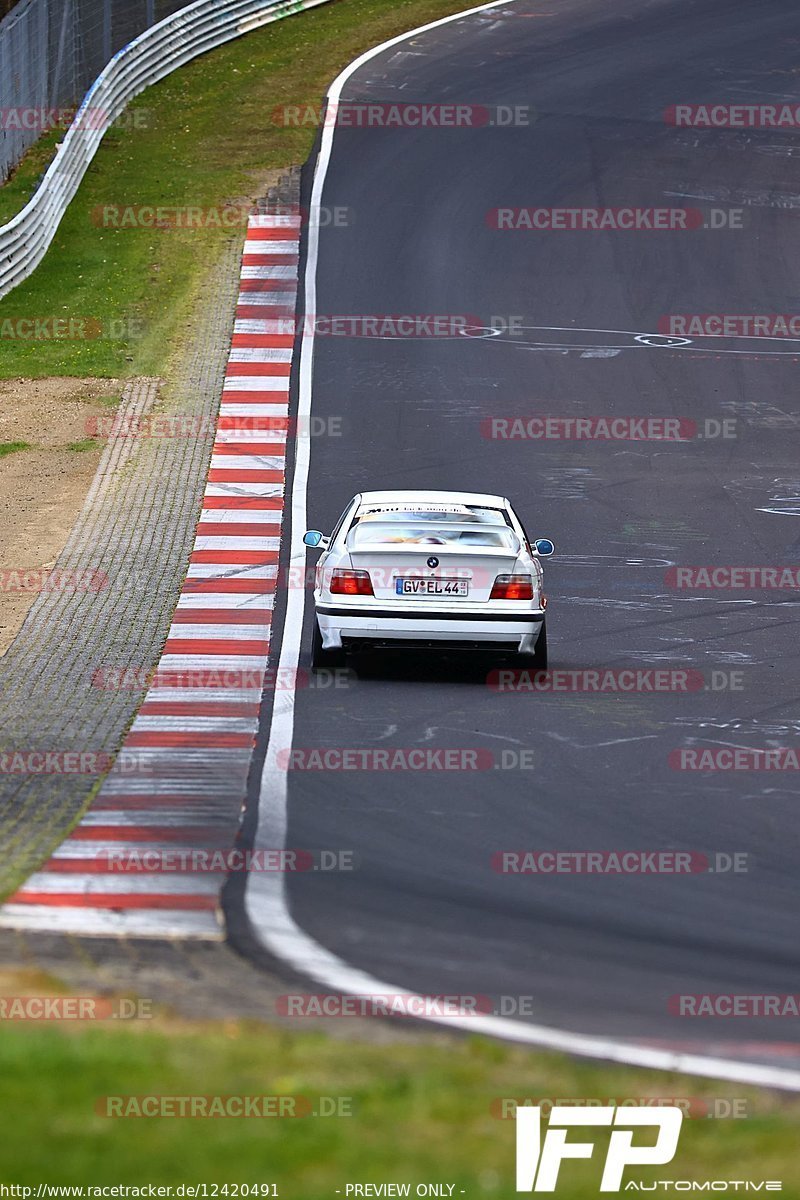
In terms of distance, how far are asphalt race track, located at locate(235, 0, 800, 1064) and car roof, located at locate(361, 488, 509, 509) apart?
4.14ft

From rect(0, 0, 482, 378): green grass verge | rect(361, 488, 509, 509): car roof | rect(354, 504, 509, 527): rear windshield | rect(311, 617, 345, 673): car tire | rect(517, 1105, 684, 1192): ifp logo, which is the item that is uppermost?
rect(0, 0, 482, 378): green grass verge

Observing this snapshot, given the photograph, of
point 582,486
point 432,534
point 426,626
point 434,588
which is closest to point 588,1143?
point 426,626

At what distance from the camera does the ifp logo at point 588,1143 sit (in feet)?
18.3

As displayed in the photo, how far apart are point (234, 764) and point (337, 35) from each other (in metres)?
32.7

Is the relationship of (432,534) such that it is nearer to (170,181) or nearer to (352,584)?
(352,584)

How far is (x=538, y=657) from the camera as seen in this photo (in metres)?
14.0

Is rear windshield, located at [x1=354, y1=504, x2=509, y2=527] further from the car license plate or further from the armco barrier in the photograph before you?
the armco barrier

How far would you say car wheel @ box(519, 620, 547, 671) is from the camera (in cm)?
1391

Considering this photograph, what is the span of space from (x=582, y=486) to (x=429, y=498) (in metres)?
6.11

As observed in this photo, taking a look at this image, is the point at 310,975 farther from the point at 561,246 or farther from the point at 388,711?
the point at 561,246

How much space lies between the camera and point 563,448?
22.4 meters

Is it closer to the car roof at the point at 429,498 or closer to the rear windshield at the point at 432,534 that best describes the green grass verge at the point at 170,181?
the car roof at the point at 429,498

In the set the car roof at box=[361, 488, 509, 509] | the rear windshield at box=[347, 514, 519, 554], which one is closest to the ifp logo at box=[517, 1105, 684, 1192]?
the rear windshield at box=[347, 514, 519, 554]

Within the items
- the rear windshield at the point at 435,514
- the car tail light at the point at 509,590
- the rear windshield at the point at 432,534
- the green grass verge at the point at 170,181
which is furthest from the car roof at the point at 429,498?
the green grass verge at the point at 170,181
